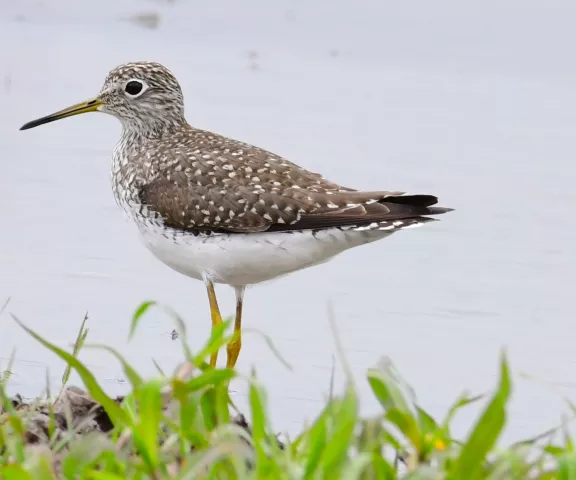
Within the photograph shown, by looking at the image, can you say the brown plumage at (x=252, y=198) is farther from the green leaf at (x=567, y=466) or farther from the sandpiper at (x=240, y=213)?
the green leaf at (x=567, y=466)

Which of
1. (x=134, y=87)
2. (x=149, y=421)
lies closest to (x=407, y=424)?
(x=149, y=421)

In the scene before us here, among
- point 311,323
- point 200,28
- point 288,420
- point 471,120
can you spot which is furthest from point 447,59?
point 288,420

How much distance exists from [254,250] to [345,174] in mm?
2516

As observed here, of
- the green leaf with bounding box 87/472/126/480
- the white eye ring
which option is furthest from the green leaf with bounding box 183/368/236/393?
the white eye ring

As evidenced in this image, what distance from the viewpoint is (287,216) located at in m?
6.20

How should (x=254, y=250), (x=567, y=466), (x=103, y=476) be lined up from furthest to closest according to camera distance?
1. (x=254, y=250)
2. (x=567, y=466)
3. (x=103, y=476)

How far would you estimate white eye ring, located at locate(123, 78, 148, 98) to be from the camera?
7.28 meters

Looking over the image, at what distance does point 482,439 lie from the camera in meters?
3.43

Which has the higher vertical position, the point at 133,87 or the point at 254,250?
the point at 133,87

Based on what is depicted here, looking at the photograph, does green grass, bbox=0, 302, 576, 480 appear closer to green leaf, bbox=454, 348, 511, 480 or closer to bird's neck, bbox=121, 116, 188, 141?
green leaf, bbox=454, 348, 511, 480

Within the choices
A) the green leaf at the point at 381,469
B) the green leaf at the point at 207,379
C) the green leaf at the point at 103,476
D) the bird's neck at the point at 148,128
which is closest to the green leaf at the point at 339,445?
the green leaf at the point at 381,469

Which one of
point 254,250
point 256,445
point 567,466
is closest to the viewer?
point 567,466

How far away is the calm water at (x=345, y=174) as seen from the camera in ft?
20.9

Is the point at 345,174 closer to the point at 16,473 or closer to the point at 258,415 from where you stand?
the point at 258,415
